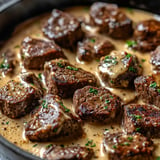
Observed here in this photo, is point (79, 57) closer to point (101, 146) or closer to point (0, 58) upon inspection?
point (0, 58)

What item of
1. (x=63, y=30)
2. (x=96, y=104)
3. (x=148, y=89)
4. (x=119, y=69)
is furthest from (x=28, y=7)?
(x=148, y=89)

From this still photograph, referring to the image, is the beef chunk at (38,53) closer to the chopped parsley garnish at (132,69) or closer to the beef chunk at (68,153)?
the chopped parsley garnish at (132,69)

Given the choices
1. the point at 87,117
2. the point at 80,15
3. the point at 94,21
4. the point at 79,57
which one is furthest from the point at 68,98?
the point at 80,15

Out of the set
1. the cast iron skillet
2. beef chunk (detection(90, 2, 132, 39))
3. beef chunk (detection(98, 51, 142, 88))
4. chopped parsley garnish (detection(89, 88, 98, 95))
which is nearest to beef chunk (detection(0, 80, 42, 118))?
chopped parsley garnish (detection(89, 88, 98, 95))

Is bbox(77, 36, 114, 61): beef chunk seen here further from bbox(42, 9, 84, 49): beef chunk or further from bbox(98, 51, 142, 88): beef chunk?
bbox(98, 51, 142, 88): beef chunk

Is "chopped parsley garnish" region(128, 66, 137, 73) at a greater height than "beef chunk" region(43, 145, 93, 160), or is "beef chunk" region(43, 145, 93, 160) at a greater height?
"beef chunk" region(43, 145, 93, 160)

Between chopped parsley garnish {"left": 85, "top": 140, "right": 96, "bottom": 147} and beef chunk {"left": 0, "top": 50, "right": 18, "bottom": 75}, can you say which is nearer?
chopped parsley garnish {"left": 85, "top": 140, "right": 96, "bottom": 147}
